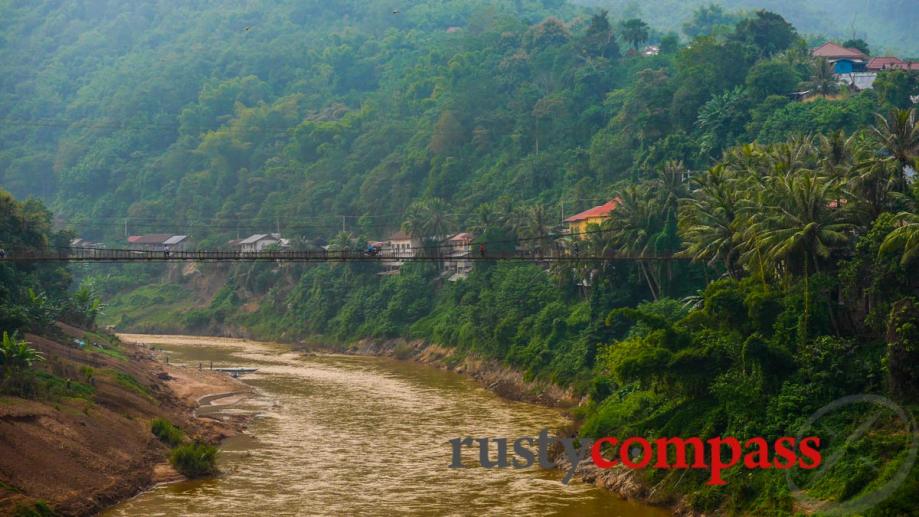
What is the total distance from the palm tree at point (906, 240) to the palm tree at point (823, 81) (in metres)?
50.9

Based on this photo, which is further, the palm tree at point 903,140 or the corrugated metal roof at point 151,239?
the corrugated metal roof at point 151,239

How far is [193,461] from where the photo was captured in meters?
41.2

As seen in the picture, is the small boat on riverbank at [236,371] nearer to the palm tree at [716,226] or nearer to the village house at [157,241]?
the palm tree at [716,226]

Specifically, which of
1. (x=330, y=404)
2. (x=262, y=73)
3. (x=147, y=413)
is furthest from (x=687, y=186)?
(x=262, y=73)

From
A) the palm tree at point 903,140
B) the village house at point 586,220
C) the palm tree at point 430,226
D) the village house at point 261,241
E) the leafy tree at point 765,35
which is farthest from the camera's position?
the village house at point 261,241

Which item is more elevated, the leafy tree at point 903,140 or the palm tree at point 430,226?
the leafy tree at point 903,140

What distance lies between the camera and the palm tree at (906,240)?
1405 inches

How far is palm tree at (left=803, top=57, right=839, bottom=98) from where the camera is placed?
8562 centimetres

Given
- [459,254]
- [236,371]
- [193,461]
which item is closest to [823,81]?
[459,254]

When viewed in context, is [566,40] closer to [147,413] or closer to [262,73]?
[262,73]

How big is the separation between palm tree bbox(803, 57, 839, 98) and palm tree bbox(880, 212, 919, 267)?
167 feet

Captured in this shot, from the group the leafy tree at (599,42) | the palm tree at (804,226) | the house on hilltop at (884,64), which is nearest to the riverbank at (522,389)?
the palm tree at (804,226)

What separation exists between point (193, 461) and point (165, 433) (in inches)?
169

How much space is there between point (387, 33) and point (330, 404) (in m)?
139
